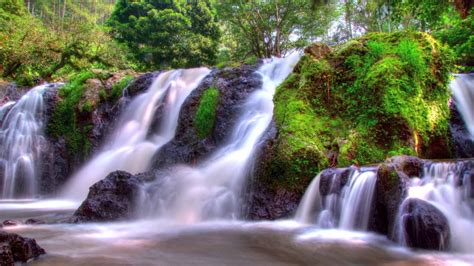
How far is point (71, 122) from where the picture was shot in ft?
42.7

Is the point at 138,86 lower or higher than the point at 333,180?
higher

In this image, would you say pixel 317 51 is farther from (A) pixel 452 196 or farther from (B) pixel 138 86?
(B) pixel 138 86

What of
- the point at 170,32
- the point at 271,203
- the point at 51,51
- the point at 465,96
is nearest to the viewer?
the point at 271,203

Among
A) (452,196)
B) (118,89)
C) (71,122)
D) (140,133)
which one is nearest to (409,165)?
(452,196)

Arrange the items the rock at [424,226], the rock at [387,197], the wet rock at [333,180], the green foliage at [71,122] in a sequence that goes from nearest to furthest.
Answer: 1. the rock at [424,226]
2. the rock at [387,197]
3. the wet rock at [333,180]
4. the green foliage at [71,122]

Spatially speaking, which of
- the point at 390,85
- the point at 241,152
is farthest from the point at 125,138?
the point at 390,85

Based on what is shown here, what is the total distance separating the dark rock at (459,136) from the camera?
8.22 m

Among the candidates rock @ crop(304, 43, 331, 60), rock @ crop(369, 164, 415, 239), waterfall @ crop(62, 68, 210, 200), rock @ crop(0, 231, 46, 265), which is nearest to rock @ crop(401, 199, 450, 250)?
rock @ crop(369, 164, 415, 239)

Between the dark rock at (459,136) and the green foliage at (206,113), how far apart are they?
17.5 feet

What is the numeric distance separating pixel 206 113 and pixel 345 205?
5.26 meters

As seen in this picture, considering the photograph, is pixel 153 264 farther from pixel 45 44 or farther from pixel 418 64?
A: pixel 45 44

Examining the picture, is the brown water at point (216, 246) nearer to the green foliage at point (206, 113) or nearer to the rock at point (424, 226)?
the rock at point (424, 226)

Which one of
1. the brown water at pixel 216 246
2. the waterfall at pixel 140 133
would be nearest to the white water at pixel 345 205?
the brown water at pixel 216 246

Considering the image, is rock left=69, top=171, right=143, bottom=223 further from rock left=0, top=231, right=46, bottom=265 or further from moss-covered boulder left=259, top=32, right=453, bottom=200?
rock left=0, top=231, right=46, bottom=265
